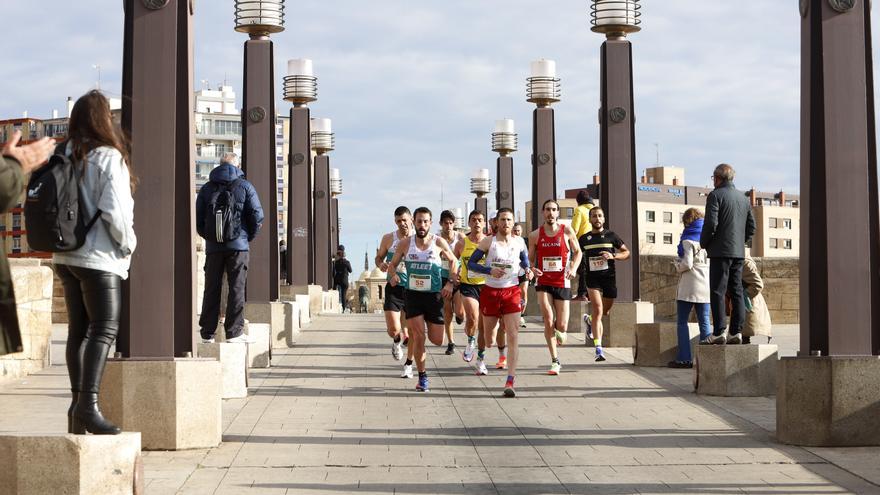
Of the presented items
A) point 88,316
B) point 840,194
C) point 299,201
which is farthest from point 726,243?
point 299,201

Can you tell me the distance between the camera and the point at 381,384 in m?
13.5

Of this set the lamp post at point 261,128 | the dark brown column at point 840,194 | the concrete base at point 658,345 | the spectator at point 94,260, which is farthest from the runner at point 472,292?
the spectator at point 94,260

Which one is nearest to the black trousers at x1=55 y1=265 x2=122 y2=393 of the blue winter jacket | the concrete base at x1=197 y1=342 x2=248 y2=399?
the concrete base at x1=197 y1=342 x2=248 y2=399

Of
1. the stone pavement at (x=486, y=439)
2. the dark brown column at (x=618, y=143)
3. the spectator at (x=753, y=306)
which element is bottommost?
the stone pavement at (x=486, y=439)

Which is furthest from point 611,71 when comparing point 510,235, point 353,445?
point 353,445

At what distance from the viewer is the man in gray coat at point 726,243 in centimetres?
1191

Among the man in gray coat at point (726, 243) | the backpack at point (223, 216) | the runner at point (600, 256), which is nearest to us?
the man in gray coat at point (726, 243)

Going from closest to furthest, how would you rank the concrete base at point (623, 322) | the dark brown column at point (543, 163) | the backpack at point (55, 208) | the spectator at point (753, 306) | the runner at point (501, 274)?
1. the backpack at point (55, 208)
2. the runner at point (501, 274)
3. the spectator at point (753, 306)
4. the concrete base at point (623, 322)
5. the dark brown column at point (543, 163)

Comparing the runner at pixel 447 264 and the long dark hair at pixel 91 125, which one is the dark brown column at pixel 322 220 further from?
the long dark hair at pixel 91 125

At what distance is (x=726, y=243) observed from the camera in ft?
39.2

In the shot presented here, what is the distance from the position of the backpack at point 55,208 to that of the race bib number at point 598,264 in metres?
10.5

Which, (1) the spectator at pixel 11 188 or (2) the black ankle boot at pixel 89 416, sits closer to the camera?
(1) the spectator at pixel 11 188

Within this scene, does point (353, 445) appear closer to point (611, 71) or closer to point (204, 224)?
point (204, 224)

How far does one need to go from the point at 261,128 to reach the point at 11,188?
14012 millimetres
